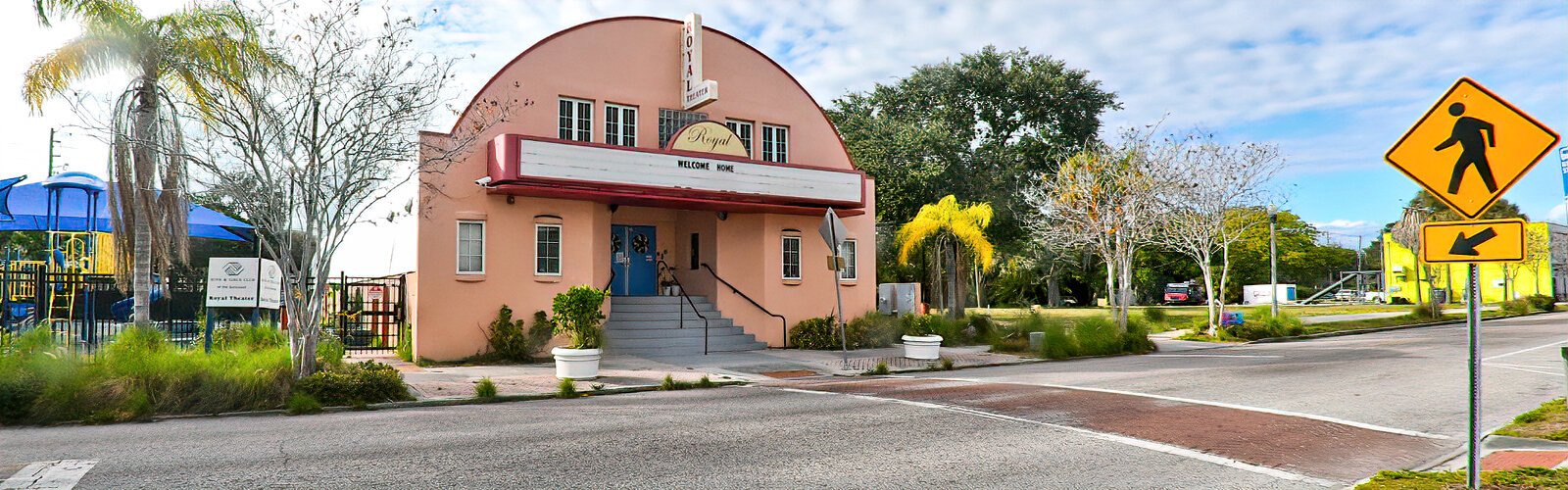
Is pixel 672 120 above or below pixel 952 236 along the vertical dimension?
above

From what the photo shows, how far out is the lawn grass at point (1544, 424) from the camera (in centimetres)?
800

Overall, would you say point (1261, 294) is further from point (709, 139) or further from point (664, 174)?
point (664, 174)

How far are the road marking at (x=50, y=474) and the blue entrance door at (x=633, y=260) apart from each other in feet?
43.5

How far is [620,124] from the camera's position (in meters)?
18.9

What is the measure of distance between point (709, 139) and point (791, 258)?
3871 millimetres

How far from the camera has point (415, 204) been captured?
16.8 metres

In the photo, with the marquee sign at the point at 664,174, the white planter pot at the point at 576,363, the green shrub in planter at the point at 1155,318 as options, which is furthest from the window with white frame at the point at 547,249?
the green shrub in planter at the point at 1155,318

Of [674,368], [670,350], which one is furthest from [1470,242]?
[670,350]

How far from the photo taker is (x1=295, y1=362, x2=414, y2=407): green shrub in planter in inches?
421

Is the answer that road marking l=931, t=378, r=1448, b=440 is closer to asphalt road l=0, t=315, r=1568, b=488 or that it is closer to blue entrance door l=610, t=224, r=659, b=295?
asphalt road l=0, t=315, r=1568, b=488

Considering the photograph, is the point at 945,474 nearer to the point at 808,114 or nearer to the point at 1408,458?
the point at 1408,458

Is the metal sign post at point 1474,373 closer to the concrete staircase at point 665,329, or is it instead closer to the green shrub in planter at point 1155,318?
the concrete staircase at point 665,329

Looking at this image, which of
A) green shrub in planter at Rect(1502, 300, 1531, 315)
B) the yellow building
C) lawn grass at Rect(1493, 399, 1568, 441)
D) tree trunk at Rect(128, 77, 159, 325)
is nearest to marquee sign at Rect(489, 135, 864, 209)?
tree trunk at Rect(128, 77, 159, 325)

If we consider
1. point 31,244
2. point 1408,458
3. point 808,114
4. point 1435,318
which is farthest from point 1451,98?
point 31,244
